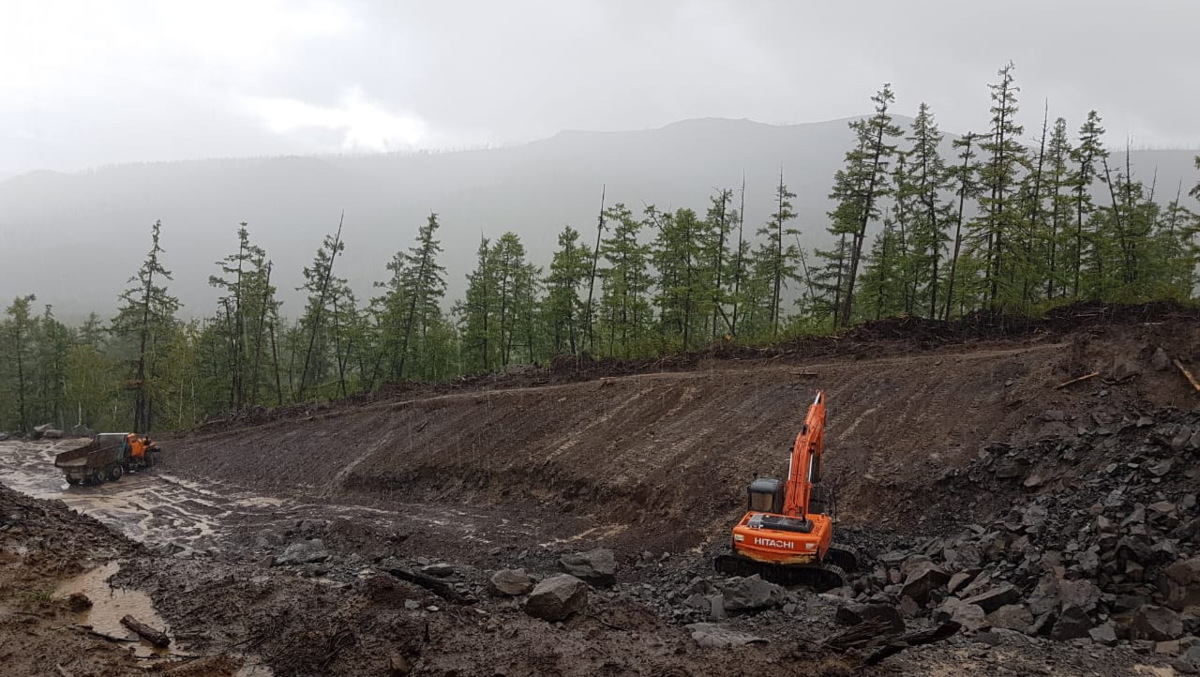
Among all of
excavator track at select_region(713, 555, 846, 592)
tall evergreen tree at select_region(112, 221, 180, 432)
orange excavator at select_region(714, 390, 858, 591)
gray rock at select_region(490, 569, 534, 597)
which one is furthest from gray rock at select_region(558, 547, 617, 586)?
tall evergreen tree at select_region(112, 221, 180, 432)

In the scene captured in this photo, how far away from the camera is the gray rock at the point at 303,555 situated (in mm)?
11961

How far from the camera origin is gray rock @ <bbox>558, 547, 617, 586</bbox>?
1073cm

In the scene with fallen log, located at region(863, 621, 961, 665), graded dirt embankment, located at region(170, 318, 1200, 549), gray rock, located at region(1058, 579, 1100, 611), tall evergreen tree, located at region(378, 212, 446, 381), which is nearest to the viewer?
fallen log, located at region(863, 621, 961, 665)

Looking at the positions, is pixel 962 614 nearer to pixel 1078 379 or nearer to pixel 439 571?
pixel 439 571

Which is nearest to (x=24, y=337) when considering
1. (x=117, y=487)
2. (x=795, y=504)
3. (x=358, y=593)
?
(x=117, y=487)

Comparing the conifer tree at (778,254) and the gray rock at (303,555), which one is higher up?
the conifer tree at (778,254)

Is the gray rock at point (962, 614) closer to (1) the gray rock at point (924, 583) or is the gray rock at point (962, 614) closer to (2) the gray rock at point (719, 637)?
(1) the gray rock at point (924, 583)

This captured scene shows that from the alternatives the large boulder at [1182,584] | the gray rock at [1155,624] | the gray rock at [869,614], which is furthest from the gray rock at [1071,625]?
the gray rock at [869,614]

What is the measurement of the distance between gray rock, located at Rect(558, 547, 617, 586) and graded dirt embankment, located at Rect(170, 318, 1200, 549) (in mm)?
2432

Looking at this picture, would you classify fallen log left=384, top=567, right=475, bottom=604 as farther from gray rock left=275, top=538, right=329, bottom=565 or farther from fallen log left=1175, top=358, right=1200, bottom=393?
fallen log left=1175, top=358, right=1200, bottom=393

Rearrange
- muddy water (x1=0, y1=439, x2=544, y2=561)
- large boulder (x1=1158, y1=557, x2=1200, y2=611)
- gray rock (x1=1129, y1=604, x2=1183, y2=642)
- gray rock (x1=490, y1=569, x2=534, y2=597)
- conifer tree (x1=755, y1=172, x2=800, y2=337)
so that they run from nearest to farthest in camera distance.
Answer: gray rock (x1=1129, y1=604, x2=1183, y2=642), large boulder (x1=1158, y1=557, x2=1200, y2=611), gray rock (x1=490, y1=569, x2=534, y2=597), muddy water (x1=0, y1=439, x2=544, y2=561), conifer tree (x1=755, y1=172, x2=800, y2=337)

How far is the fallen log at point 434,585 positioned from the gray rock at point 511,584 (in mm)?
429

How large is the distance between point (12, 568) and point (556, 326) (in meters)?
29.2

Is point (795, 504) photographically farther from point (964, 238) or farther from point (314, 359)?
point (314, 359)
